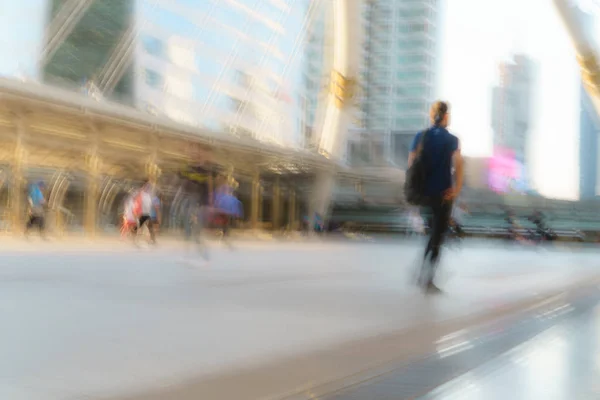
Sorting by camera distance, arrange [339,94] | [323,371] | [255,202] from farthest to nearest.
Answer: [339,94] < [255,202] < [323,371]

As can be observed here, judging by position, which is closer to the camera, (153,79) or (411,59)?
(153,79)

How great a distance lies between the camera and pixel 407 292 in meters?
8.55

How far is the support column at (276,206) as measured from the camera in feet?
108

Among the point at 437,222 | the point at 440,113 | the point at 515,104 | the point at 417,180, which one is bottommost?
the point at 437,222

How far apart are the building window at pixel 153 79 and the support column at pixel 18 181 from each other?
242 inches

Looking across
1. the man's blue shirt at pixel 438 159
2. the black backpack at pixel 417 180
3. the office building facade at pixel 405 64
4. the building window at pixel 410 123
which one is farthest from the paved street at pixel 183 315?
the building window at pixel 410 123

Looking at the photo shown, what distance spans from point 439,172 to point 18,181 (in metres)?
14.3

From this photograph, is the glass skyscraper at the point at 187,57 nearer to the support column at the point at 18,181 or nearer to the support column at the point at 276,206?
A: the support column at the point at 18,181

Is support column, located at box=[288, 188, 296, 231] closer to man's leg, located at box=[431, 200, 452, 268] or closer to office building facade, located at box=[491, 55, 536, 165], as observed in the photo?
man's leg, located at box=[431, 200, 452, 268]

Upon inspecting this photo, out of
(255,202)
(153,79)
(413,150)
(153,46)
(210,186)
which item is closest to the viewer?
(413,150)

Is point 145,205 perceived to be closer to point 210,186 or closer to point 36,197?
point 36,197

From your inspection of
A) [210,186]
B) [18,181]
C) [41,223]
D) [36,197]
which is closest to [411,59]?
[18,181]

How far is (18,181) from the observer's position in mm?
20125

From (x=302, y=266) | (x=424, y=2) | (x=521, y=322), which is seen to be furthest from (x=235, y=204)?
(x=424, y=2)
